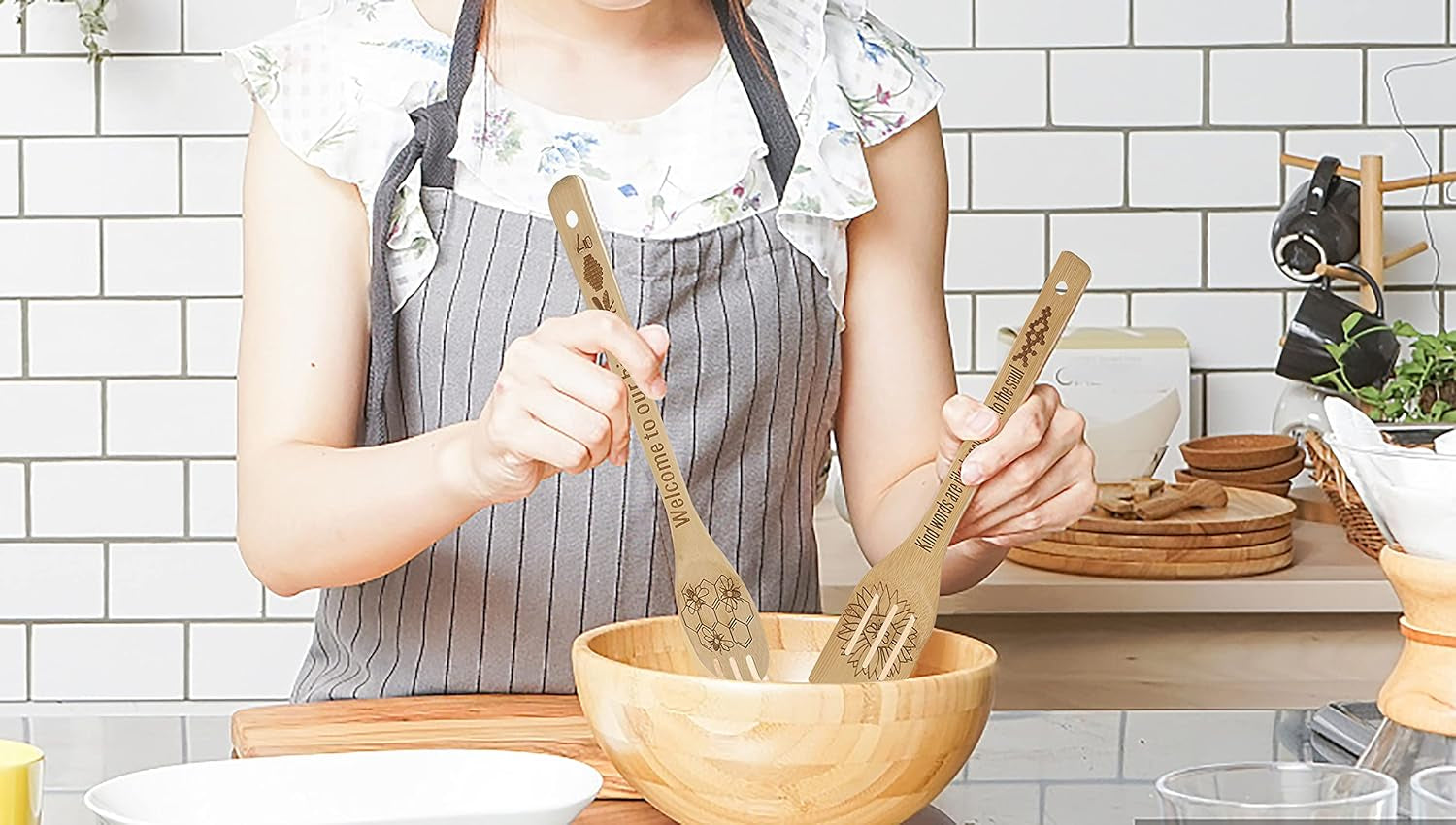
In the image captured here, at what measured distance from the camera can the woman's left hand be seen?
0.88 metres

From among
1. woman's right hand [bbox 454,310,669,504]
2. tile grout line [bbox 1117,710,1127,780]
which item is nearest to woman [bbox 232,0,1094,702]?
tile grout line [bbox 1117,710,1127,780]

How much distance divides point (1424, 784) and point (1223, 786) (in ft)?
0.23

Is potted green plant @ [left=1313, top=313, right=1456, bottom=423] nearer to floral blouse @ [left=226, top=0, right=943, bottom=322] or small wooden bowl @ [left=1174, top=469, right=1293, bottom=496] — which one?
small wooden bowl @ [left=1174, top=469, right=1293, bottom=496]

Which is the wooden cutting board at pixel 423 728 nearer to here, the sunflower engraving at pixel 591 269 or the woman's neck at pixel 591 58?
the sunflower engraving at pixel 591 269

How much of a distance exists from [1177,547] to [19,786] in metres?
1.29

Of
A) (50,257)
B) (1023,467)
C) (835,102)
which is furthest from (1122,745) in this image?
(50,257)

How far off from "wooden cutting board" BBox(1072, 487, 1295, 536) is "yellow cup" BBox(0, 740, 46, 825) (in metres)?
1.20

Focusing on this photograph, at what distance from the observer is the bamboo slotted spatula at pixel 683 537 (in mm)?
796

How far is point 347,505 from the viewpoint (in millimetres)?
1009

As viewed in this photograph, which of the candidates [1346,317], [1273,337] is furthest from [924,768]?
[1273,337]

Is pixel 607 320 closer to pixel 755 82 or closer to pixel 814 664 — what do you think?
Result: pixel 814 664

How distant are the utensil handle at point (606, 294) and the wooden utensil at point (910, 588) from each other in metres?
0.10

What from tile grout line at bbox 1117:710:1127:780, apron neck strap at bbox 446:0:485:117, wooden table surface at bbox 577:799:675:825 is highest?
apron neck strap at bbox 446:0:485:117

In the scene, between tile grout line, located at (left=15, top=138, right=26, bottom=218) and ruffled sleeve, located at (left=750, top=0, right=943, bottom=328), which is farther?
tile grout line, located at (left=15, top=138, right=26, bottom=218)
